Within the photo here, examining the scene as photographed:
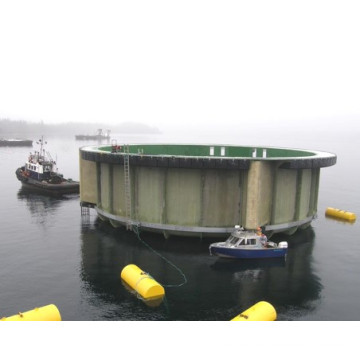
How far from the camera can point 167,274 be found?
2909cm

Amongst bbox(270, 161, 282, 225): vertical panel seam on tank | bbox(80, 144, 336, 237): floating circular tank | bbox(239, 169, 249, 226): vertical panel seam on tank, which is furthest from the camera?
bbox(270, 161, 282, 225): vertical panel seam on tank

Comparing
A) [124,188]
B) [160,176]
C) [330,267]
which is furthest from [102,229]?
[330,267]

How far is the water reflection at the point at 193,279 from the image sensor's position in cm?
2372

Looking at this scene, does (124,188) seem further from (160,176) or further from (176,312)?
(176,312)

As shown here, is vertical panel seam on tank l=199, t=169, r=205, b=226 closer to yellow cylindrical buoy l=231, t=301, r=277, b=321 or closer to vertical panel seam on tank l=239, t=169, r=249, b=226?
vertical panel seam on tank l=239, t=169, r=249, b=226

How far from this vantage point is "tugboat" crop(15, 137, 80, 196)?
205 ft

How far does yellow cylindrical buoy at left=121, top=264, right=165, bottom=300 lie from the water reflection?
22.6 inches

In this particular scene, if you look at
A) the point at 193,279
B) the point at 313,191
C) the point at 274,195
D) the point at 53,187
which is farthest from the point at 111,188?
the point at 53,187

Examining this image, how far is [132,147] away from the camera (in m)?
54.3

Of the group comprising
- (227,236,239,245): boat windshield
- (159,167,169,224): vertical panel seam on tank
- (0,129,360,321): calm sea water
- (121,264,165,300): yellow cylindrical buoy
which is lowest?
(0,129,360,321): calm sea water

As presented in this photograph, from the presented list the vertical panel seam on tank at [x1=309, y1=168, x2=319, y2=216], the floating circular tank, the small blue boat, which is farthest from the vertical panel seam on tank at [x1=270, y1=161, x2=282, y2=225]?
the vertical panel seam on tank at [x1=309, y1=168, x2=319, y2=216]

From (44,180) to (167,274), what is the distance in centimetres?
4489

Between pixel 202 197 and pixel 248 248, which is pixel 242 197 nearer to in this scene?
pixel 202 197

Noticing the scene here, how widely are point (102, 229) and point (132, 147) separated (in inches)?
655
